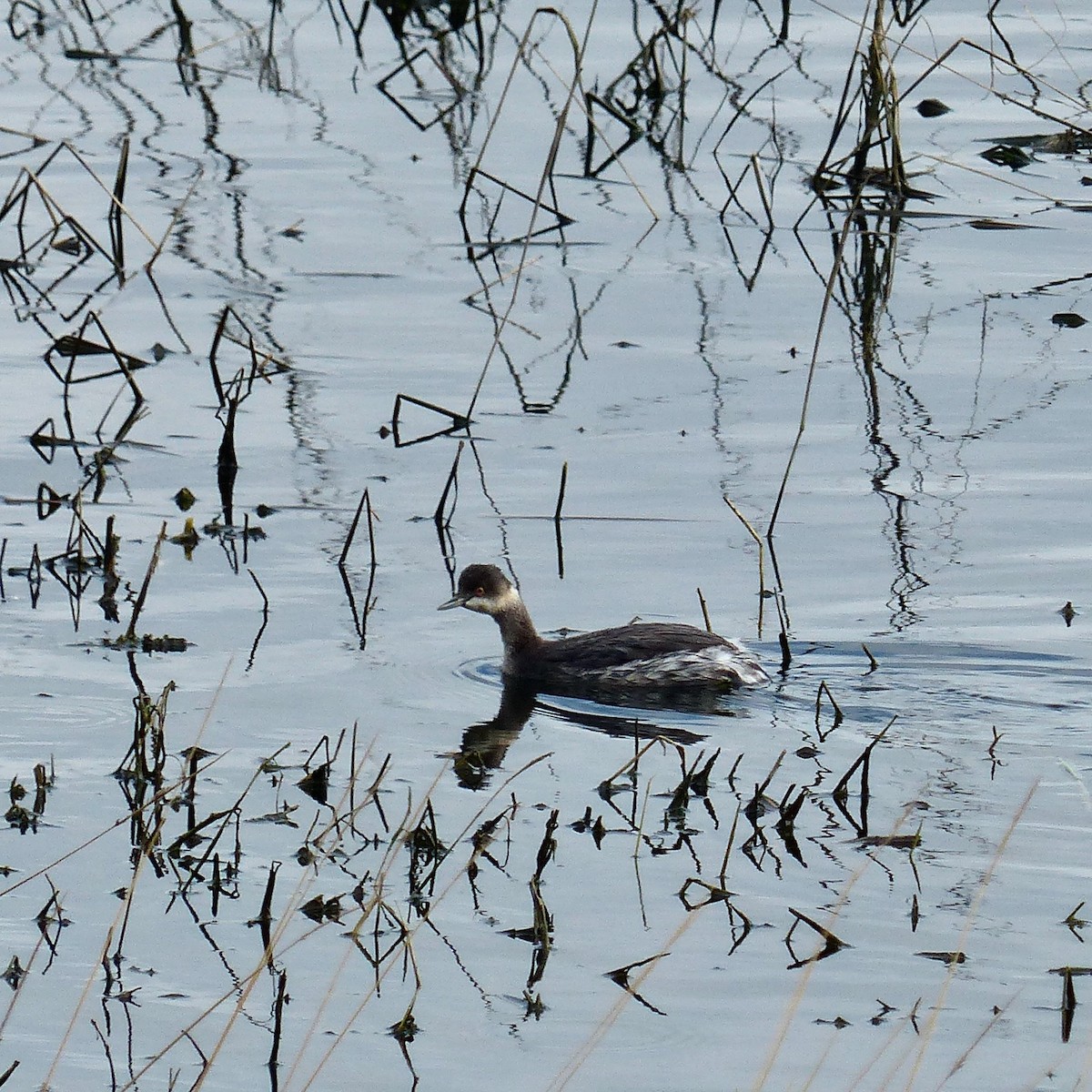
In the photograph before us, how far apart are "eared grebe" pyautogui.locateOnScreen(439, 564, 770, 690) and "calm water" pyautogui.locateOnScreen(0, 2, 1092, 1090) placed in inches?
5.0

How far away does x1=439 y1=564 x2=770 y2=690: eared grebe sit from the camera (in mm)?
8828

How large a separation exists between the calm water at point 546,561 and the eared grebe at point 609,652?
13cm

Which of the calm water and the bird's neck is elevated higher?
the calm water

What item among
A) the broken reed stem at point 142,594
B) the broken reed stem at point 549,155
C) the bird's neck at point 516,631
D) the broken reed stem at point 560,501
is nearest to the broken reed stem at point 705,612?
the bird's neck at point 516,631

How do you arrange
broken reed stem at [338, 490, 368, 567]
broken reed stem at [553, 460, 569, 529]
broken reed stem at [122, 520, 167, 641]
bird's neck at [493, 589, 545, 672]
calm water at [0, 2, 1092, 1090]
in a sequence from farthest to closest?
broken reed stem at [553, 460, 569, 529], broken reed stem at [338, 490, 368, 567], bird's neck at [493, 589, 545, 672], broken reed stem at [122, 520, 167, 641], calm water at [0, 2, 1092, 1090]

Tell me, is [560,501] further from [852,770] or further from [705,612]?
[852,770]

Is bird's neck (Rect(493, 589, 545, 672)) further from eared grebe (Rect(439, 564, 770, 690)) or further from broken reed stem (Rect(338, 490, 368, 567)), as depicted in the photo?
broken reed stem (Rect(338, 490, 368, 567))

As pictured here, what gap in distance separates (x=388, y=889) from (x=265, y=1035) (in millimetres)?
916

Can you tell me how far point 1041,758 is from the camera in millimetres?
8094

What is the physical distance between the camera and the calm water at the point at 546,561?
636cm

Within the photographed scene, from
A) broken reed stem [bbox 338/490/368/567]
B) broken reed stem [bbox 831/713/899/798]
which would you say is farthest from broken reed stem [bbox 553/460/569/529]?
broken reed stem [bbox 831/713/899/798]

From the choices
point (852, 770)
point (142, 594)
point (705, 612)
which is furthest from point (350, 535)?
point (852, 770)

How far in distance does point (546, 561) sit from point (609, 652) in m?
1.19

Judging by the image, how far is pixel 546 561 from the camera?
1015 centimetres
